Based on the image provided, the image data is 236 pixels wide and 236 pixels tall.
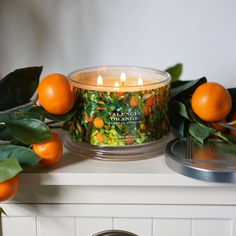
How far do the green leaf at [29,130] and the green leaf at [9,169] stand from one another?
5 cm

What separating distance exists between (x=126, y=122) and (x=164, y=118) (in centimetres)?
8

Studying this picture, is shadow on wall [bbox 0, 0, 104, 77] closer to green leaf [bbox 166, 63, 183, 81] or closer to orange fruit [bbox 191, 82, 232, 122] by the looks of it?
green leaf [bbox 166, 63, 183, 81]

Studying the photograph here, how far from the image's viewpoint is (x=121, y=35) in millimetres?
965

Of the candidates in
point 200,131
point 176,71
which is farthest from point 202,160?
Answer: point 176,71

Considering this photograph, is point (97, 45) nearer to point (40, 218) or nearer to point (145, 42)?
point (145, 42)

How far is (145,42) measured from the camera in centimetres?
97

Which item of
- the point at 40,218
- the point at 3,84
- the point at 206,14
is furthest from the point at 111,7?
the point at 40,218

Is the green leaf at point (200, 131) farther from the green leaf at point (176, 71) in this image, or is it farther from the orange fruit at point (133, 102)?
the green leaf at point (176, 71)

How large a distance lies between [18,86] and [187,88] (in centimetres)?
27

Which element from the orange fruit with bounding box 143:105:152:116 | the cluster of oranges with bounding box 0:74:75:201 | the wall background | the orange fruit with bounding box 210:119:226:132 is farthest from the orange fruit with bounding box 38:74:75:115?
the wall background

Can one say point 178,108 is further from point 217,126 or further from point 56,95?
point 56,95

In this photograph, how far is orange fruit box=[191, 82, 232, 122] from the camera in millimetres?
663

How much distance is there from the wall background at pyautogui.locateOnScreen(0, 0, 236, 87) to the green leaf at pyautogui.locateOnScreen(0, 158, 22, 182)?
17.1 inches

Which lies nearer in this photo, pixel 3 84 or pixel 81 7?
pixel 3 84
